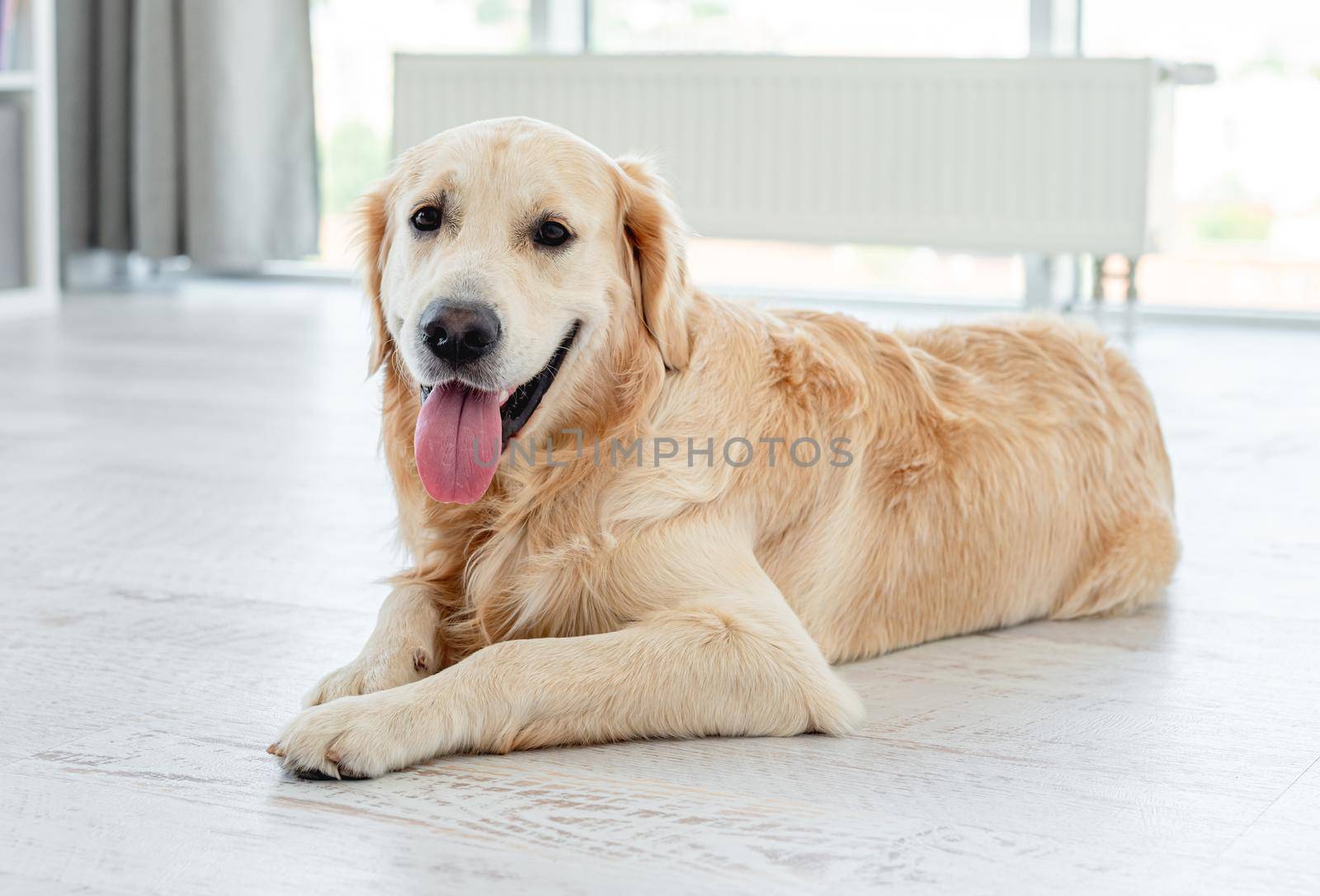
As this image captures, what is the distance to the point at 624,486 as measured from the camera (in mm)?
1678

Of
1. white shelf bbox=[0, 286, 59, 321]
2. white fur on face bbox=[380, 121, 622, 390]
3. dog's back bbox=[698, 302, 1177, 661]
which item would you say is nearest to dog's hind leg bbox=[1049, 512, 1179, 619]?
dog's back bbox=[698, 302, 1177, 661]

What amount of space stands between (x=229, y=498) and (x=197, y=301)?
347 centimetres

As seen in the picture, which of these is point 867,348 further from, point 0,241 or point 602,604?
point 0,241

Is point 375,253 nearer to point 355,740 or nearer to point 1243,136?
point 355,740

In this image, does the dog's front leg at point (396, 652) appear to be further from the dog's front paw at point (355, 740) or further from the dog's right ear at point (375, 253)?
the dog's right ear at point (375, 253)

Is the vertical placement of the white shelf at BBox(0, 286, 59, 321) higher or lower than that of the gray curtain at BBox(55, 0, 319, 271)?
lower

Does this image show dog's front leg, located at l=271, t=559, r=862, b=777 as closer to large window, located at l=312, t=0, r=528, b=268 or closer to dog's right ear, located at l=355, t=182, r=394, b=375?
dog's right ear, located at l=355, t=182, r=394, b=375

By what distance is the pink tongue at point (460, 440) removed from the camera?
1.63 m

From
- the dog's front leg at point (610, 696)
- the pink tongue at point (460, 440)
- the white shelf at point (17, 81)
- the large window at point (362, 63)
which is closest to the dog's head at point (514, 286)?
the pink tongue at point (460, 440)

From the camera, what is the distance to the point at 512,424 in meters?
1.67

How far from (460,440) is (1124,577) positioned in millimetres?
1021

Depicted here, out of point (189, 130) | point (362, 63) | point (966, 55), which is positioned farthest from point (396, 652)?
point (362, 63)

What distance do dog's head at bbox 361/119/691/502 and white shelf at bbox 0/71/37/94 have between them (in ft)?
13.3

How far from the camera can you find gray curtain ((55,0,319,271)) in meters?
5.85
